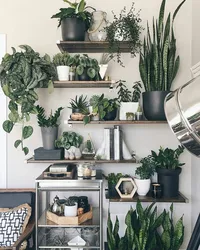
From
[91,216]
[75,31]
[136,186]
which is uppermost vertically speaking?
[75,31]

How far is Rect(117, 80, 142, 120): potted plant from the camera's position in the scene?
2416 millimetres

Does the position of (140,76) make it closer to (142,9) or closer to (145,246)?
(142,9)

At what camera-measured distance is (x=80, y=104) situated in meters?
2.48

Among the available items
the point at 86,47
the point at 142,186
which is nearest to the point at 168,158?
the point at 142,186

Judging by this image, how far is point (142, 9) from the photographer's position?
261 centimetres

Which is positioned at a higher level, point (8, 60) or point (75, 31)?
point (75, 31)

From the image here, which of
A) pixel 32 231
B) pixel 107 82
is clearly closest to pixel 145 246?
pixel 32 231

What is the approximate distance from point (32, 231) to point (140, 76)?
166 centimetres

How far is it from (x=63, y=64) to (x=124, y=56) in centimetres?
60

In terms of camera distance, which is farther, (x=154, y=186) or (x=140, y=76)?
(x=140, y=76)

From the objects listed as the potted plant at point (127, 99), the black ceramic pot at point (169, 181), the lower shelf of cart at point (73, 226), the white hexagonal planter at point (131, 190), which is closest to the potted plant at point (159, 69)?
the potted plant at point (127, 99)

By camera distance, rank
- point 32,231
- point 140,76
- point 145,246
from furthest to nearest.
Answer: point 140,76 < point 32,231 < point 145,246

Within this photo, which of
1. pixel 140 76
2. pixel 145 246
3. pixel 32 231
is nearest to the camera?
pixel 145 246

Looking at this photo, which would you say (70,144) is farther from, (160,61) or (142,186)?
(160,61)
